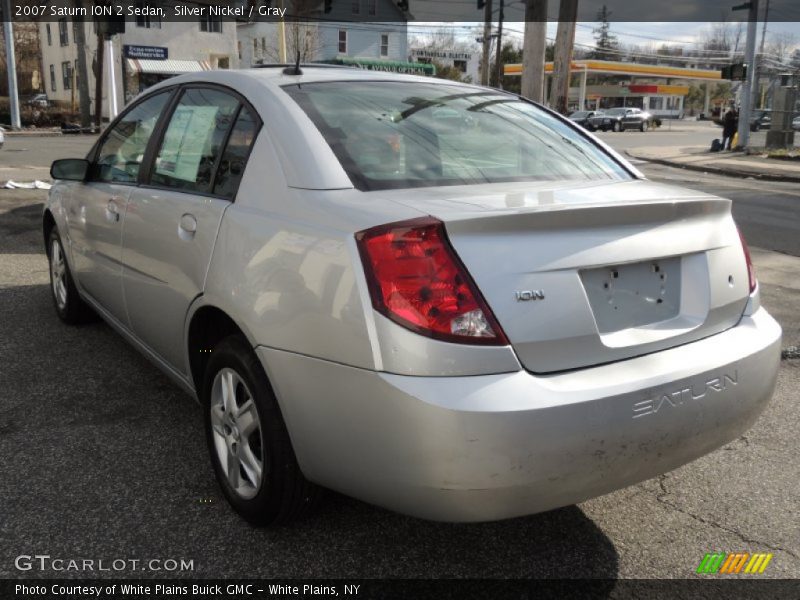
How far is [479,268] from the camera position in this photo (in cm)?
204

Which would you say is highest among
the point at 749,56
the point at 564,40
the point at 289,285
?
the point at 749,56

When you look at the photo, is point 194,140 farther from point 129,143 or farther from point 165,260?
point 129,143

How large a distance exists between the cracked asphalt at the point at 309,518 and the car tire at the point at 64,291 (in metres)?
1.12

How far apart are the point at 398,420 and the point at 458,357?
24 cm

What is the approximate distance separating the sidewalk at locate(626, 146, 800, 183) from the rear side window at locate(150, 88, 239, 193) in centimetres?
1944

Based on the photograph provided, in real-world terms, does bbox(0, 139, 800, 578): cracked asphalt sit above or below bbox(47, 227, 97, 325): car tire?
below

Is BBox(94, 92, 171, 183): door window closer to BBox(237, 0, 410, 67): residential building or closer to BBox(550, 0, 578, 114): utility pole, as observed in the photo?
BBox(550, 0, 578, 114): utility pole

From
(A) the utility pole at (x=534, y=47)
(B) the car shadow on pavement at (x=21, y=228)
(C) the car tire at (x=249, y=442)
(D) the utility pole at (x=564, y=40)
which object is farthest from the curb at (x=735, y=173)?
(C) the car tire at (x=249, y=442)

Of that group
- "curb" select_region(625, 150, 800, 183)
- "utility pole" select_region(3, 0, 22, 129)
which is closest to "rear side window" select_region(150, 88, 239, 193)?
"curb" select_region(625, 150, 800, 183)

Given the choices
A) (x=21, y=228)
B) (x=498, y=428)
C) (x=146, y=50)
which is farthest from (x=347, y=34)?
(x=498, y=428)

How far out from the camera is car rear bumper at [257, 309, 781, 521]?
1.97 meters

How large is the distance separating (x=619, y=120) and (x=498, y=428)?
5580cm

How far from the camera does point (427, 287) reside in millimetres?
2031

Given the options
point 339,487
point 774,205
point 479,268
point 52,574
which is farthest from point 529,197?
point 774,205
